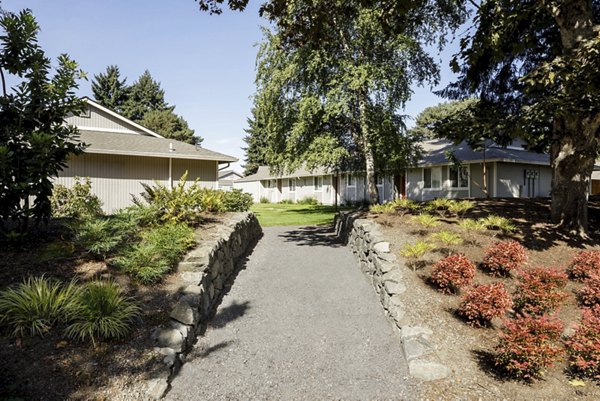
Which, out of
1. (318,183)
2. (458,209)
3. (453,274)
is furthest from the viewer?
(318,183)

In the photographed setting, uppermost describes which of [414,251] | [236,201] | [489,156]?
[489,156]

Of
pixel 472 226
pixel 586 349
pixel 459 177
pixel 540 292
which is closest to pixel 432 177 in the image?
pixel 459 177

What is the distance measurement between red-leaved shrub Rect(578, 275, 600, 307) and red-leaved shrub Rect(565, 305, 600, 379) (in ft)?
4.28

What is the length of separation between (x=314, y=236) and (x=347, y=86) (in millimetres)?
6156

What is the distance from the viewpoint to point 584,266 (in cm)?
569

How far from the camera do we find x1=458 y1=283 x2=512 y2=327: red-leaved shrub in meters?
4.54

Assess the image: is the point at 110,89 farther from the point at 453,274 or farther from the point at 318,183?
the point at 453,274

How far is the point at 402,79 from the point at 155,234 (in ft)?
38.9

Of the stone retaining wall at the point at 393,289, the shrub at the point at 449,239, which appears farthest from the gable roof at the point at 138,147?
the shrub at the point at 449,239

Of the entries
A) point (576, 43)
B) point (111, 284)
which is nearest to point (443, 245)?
point (576, 43)

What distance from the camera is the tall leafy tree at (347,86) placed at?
1348cm

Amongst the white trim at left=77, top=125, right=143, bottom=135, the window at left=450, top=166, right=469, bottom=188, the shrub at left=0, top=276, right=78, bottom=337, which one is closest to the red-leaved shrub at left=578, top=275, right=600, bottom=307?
the shrub at left=0, top=276, right=78, bottom=337

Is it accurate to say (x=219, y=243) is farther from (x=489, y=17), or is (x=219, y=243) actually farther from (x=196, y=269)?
(x=489, y=17)

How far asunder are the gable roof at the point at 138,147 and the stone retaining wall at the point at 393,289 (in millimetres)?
7641
